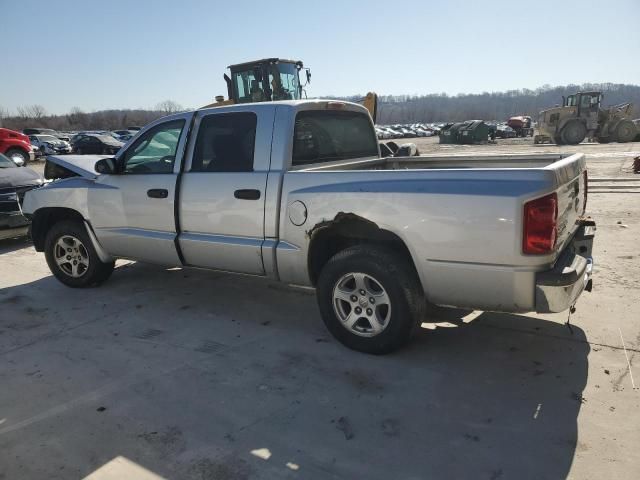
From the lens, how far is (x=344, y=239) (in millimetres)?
3951

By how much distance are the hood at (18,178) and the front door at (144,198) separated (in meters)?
3.48

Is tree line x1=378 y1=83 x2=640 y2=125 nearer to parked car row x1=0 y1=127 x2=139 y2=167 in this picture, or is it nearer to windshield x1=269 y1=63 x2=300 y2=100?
parked car row x1=0 y1=127 x2=139 y2=167

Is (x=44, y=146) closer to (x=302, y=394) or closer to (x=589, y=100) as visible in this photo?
(x=589, y=100)

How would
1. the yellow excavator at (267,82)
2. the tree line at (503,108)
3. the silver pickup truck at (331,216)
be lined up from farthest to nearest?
the tree line at (503,108) < the yellow excavator at (267,82) < the silver pickup truck at (331,216)

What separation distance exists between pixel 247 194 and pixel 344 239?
897mm

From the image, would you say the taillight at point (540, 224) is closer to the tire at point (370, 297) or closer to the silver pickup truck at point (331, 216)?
the silver pickup truck at point (331, 216)

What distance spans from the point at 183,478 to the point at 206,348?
1538mm

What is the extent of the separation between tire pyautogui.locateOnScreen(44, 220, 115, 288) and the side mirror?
0.84m

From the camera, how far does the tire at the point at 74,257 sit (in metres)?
5.33

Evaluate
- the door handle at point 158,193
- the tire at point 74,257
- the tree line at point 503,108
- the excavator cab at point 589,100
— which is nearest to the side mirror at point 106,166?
the door handle at point 158,193

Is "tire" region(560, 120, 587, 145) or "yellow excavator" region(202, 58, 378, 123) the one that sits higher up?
"yellow excavator" region(202, 58, 378, 123)

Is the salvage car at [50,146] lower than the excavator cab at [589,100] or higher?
lower

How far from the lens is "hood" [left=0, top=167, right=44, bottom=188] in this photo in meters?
7.57

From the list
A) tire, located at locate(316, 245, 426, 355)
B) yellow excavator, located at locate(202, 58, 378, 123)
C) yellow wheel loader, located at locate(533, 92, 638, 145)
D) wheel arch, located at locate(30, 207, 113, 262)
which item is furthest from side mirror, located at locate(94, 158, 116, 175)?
yellow wheel loader, located at locate(533, 92, 638, 145)
